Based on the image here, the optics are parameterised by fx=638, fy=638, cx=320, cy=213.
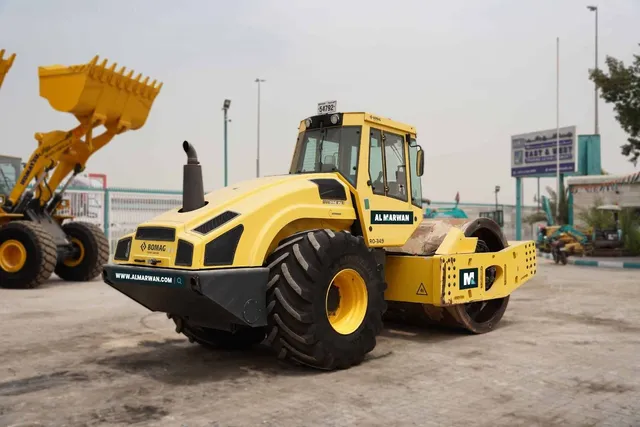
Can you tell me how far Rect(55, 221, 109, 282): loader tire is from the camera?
46.9ft

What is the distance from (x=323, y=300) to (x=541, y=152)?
1093 inches

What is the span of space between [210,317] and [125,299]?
633cm

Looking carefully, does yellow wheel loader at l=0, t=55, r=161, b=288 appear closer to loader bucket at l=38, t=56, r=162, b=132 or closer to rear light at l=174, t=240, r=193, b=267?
loader bucket at l=38, t=56, r=162, b=132

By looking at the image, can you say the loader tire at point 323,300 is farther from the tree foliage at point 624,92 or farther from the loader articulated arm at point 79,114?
the tree foliage at point 624,92

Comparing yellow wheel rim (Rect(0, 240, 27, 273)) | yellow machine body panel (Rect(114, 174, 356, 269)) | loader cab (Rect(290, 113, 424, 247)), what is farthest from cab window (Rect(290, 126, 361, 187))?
yellow wheel rim (Rect(0, 240, 27, 273))

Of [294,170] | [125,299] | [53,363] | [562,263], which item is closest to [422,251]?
[294,170]

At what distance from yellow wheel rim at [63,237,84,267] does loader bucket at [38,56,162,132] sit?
283 cm

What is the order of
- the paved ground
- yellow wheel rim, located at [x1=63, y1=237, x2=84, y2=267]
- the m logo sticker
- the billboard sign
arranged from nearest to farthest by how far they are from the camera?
the paved ground < the m logo sticker < yellow wheel rim, located at [x1=63, y1=237, x2=84, y2=267] < the billboard sign

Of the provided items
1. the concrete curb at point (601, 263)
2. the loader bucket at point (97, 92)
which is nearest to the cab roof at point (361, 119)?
the loader bucket at point (97, 92)

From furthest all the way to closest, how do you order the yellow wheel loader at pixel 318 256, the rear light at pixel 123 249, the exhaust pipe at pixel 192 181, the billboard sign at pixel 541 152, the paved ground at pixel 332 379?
the billboard sign at pixel 541 152 < the rear light at pixel 123 249 < the exhaust pipe at pixel 192 181 < the yellow wheel loader at pixel 318 256 < the paved ground at pixel 332 379

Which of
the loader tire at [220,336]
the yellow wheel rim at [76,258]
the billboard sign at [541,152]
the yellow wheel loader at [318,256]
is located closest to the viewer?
the yellow wheel loader at [318,256]

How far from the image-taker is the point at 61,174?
557 inches

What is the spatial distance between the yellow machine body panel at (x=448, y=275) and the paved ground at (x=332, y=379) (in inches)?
20.7

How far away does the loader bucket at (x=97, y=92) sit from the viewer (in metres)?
12.5
